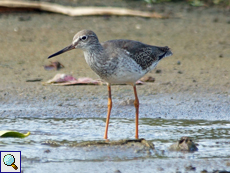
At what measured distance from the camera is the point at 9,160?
15.5 ft

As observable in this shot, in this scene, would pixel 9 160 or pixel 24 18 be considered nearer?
pixel 9 160

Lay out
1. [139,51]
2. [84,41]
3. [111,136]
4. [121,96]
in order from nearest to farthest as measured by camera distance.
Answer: [111,136] → [84,41] → [139,51] → [121,96]

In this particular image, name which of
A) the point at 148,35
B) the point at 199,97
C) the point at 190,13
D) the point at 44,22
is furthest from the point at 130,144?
the point at 190,13

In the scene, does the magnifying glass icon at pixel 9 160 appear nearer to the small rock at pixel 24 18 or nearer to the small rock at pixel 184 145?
the small rock at pixel 184 145

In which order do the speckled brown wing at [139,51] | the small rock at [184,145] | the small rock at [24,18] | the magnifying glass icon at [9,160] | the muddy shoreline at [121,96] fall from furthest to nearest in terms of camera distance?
the small rock at [24,18], the speckled brown wing at [139,51], the small rock at [184,145], the muddy shoreline at [121,96], the magnifying glass icon at [9,160]

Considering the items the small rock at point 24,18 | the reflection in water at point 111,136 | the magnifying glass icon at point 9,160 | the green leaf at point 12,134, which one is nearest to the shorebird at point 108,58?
the reflection in water at point 111,136

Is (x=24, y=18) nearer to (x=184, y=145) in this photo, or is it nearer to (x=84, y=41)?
(x=84, y=41)

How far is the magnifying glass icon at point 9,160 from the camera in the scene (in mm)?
4662

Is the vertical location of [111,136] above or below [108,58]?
below

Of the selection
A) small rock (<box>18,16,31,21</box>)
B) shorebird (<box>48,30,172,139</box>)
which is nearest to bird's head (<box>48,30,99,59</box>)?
shorebird (<box>48,30,172,139</box>)

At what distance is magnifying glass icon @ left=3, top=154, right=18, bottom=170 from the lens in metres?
4.66

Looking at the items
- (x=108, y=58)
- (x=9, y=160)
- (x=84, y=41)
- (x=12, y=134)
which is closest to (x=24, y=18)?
(x=84, y=41)

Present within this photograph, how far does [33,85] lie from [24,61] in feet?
4.62

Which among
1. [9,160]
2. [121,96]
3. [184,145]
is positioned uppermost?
[121,96]
